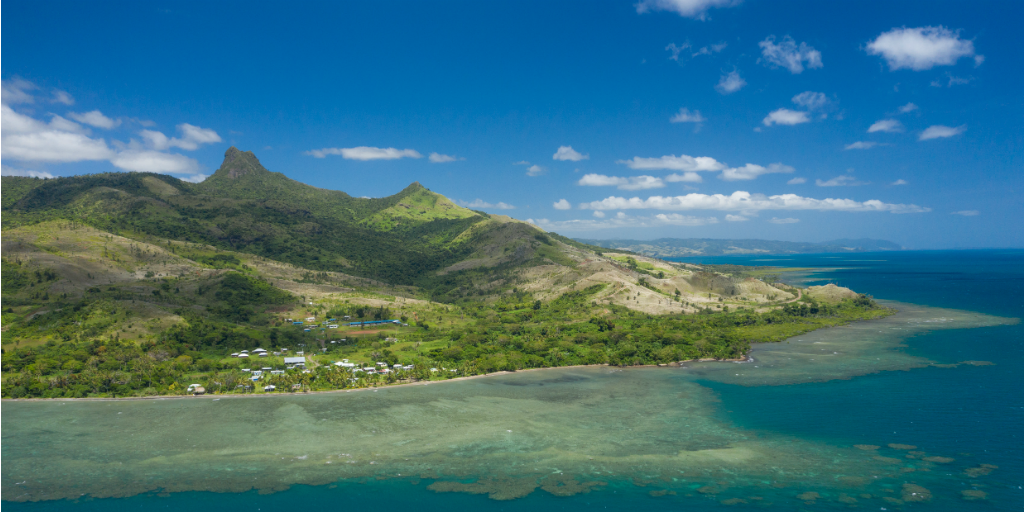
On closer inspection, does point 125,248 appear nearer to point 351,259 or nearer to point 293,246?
point 293,246

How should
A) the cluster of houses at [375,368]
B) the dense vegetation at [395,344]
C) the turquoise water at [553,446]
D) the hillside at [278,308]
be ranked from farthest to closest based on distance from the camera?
1. the cluster of houses at [375,368]
2. the hillside at [278,308]
3. the dense vegetation at [395,344]
4. the turquoise water at [553,446]

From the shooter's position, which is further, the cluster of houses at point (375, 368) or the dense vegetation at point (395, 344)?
the cluster of houses at point (375, 368)

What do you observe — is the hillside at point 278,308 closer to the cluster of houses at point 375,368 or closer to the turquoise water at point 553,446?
the cluster of houses at point 375,368

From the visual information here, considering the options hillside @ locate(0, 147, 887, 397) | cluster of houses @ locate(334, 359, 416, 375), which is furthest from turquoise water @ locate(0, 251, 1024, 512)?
hillside @ locate(0, 147, 887, 397)

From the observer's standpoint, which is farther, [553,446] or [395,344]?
[395,344]

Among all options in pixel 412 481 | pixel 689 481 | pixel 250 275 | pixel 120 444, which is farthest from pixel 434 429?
pixel 250 275

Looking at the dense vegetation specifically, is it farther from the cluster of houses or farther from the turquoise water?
the turquoise water

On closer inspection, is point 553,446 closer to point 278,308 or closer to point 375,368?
point 375,368

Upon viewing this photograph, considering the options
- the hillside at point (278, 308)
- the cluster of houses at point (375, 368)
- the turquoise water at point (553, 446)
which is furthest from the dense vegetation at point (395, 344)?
the turquoise water at point (553, 446)

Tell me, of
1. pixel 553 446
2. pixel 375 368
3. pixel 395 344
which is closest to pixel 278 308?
pixel 395 344
